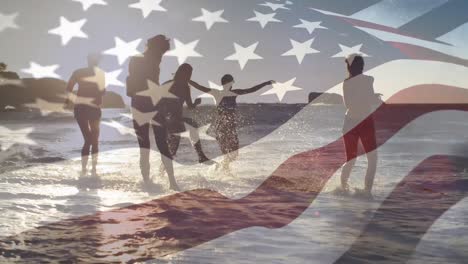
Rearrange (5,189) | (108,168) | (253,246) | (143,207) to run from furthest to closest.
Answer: (108,168), (5,189), (143,207), (253,246)

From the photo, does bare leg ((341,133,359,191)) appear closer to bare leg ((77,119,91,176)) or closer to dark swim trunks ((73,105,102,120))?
dark swim trunks ((73,105,102,120))

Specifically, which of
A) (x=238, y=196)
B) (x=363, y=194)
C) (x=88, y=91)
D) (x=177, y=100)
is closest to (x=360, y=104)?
(x=363, y=194)

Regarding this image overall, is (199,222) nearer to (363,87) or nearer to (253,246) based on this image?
(253,246)

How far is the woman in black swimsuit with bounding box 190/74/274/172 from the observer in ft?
28.5

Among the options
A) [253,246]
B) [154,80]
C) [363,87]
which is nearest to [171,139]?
[154,80]

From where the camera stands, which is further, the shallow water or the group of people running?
the group of people running

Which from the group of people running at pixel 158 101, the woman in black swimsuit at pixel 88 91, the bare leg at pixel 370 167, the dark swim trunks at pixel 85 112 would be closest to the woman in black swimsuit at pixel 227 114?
the group of people running at pixel 158 101

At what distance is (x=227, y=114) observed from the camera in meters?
8.77

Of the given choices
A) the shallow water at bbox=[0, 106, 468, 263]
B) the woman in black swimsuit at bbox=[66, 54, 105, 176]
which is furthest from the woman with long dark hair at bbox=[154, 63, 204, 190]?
the woman in black swimsuit at bbox=[66, 54, 105, 176]

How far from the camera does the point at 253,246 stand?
395 cm

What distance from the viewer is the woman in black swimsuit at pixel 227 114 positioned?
28.5 feet

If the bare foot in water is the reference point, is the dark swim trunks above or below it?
above

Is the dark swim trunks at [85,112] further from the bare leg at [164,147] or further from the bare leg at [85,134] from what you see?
the bare leg at [164,147]

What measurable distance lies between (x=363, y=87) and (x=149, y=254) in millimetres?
4268
